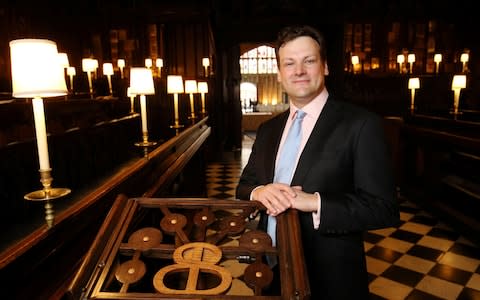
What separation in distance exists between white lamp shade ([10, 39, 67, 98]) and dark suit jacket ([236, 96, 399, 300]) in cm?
115

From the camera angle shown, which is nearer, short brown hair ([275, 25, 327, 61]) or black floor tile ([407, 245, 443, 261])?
short brown hair ([275, 25, 327, 61])

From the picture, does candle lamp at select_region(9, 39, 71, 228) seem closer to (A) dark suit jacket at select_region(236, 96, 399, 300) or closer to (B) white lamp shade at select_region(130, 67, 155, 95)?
(A) dark suit jacket at select_region(236, 96, 399, 300)

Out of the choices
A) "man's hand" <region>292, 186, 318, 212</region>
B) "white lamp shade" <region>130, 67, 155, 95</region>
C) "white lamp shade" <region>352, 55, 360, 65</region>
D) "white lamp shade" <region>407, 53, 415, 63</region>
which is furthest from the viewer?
"white lamp shade" <region>352, 55, 360, 65</region>

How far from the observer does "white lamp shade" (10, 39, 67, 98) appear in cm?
147

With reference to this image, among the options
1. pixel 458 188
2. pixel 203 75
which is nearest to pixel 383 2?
pixel 203 75

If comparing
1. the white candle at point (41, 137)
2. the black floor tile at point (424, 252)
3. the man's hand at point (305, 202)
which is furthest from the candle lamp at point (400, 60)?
the white candle at point (41, 137)

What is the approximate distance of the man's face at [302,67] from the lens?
1.33 metres

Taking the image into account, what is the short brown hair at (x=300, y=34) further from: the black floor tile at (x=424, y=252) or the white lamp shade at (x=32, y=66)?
the black floor tile at (x=424, y=252)

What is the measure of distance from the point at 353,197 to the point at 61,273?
1102 mm

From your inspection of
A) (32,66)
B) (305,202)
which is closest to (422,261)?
(305,202)

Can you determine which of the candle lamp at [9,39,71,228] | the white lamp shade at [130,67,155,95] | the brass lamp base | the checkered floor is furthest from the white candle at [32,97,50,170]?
the checkered floor

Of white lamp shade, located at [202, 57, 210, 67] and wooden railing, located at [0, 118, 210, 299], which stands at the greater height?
white lamp shade, located at [202, 57, 210, 67]

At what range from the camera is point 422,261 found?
3.65 metres

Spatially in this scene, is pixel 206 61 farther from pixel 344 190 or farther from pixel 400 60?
pixel 344 190
